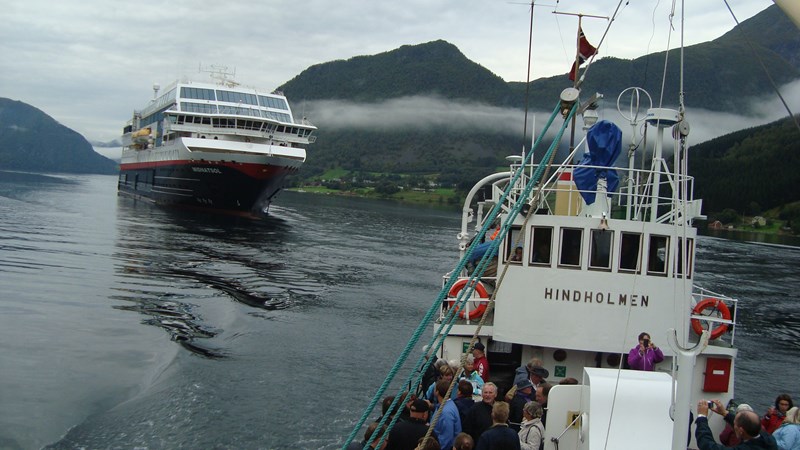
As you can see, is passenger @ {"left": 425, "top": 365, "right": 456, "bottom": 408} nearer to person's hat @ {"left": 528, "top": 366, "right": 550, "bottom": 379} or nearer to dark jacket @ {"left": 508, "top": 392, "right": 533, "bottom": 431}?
dark jacket @ {"left": 508, "top": 392, "right": 533, "bottom": 431}

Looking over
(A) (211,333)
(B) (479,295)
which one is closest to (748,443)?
(B) (479,295)

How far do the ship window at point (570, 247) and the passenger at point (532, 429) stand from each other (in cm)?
429

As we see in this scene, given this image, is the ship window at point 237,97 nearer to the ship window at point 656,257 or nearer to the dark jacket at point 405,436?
the ship window at point 656,257

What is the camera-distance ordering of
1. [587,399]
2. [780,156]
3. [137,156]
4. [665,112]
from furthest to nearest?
[780,156] < [137,156] < [665,112] < [587,399]

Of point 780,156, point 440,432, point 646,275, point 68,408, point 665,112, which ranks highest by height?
point 780,156

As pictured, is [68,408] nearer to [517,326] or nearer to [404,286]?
[517,326]

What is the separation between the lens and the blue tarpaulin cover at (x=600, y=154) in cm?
1296

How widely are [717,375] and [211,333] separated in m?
16.3

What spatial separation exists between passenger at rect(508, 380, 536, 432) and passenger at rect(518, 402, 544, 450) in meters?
1.29

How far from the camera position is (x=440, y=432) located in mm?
9203

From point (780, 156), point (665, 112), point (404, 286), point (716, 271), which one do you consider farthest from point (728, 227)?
point (665, 112)

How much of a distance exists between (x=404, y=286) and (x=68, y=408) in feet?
71.5

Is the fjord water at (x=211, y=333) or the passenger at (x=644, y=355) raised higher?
the passenger at (x=644, y=355)

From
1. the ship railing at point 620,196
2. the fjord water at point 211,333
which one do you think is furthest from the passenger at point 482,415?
the fjord water at point 211,333
